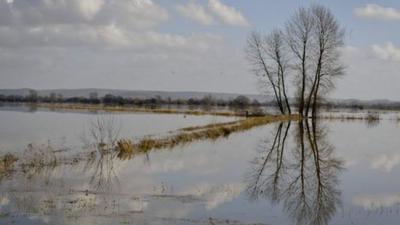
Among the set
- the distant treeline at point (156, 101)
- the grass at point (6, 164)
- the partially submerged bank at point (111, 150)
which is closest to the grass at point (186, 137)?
the partially submerged bank at point (111, 150)

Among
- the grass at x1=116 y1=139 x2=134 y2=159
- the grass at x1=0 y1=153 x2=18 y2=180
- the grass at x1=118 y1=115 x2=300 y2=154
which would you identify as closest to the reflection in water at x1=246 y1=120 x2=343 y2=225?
the grass at x1=118 y1=115 x2=300 y2=154

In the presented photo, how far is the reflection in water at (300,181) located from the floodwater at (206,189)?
0.02 meters

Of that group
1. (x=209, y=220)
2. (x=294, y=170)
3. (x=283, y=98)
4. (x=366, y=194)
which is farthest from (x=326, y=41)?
(x=209, y=220)

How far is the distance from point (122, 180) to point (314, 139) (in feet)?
57.4

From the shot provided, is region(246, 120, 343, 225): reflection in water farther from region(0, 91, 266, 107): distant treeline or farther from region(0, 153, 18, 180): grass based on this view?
region(0, 91, 266, 107): distant treeline

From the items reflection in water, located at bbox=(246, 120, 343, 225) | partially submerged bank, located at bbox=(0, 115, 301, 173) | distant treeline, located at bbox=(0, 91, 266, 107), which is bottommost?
reflection in water, located at bbox=(246, 120, 343, 225)

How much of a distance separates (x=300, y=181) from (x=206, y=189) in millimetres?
3008

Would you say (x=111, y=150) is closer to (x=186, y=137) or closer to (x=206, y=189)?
(x=186, y=137)

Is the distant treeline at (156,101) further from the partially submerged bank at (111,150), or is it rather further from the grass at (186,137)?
the partially submerged bank at (111,150)

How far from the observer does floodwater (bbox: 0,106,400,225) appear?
33.5 ft

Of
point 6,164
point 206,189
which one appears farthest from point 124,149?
point 206,189

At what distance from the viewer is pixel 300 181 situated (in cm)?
1504

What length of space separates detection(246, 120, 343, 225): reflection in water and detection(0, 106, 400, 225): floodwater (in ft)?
0.08

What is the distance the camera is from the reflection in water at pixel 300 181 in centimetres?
1128
